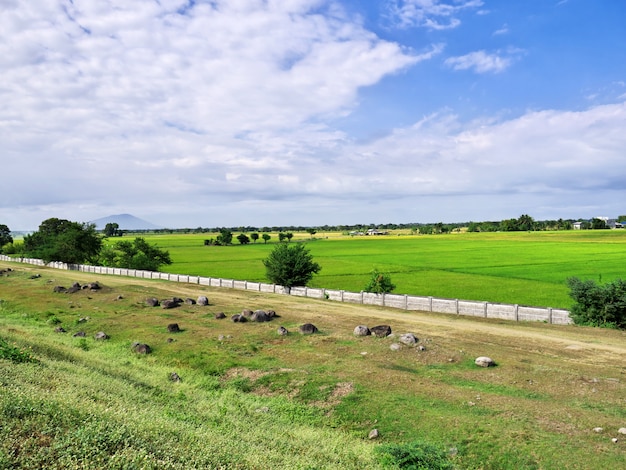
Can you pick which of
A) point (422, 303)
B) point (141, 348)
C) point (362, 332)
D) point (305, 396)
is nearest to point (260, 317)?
point (362, 332)

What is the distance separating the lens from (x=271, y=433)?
35.0 feet

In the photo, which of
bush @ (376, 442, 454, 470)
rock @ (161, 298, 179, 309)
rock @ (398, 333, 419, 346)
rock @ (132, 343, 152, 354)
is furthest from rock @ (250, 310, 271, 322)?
bush @ (376, 442, 454, 470)

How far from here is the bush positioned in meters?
9.48

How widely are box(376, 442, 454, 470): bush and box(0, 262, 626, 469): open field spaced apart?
1.51 ft

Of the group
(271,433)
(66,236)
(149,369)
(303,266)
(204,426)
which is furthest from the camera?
(66,236)

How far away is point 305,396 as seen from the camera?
49.9ft

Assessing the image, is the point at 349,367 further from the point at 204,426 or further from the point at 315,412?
the point at 204,426

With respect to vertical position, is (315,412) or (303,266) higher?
(303,266)

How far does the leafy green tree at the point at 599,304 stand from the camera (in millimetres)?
25422

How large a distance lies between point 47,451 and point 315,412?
883 cm

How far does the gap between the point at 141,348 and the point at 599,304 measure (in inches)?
1038

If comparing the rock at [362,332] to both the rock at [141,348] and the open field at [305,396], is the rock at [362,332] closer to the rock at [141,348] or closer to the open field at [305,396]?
the open field at [305,396]

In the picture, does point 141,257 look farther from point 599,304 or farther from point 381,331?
point 599,304

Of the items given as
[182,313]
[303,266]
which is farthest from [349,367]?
[303,266]
